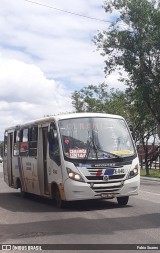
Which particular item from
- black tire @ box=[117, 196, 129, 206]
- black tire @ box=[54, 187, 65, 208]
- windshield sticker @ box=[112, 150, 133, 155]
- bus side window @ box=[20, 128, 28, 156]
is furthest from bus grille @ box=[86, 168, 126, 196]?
bus side window @ box=[20, 128, 28, 156]

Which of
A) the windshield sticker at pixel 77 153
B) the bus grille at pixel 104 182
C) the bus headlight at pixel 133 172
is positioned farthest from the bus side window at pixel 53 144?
the bus headlight at pixel 133 172

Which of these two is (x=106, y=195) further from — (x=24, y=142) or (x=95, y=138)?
(x=24, y=142)

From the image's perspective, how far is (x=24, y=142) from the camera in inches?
672

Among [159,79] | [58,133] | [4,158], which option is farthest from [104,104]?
[58,133]

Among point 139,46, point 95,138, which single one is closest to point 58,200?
point 95,138

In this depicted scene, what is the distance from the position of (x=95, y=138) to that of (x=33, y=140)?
3079 millimetres

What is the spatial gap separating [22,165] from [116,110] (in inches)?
1393

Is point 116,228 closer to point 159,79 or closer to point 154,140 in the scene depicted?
point 159,79

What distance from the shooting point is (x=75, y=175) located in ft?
42.3

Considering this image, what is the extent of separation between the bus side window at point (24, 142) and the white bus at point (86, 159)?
162 cm

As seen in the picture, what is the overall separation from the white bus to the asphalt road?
51 centimetres

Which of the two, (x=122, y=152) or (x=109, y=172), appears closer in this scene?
(x=109, y=172)

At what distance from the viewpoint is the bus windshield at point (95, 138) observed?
13203 millimetres

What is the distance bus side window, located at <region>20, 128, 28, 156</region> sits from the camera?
16734 millimetres
